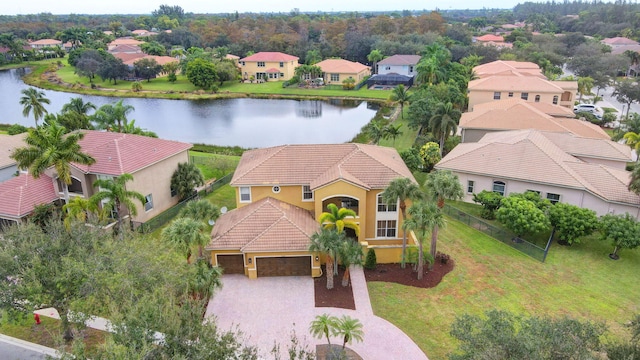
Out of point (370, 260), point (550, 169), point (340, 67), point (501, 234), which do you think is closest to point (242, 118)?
point (340, 67)

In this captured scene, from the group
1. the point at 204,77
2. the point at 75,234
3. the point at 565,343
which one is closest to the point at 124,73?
the point at 204,77

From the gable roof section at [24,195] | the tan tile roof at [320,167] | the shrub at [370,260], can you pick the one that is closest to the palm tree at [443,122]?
the tan tile roof at [320,167]

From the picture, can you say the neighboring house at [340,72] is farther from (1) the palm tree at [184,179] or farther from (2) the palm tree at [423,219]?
(2) the palm tree at [423,219]

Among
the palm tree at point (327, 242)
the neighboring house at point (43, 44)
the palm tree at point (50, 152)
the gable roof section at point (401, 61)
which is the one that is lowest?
the palm tree at point (327, 242)

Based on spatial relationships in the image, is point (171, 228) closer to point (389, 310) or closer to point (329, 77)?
point (389, 310)

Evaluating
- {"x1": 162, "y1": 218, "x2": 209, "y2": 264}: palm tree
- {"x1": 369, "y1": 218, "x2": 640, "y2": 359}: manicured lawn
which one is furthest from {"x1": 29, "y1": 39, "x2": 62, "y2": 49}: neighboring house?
{"x1": 369, "y1": 218, "x2": 640, "y2": 359}: manicured lawn

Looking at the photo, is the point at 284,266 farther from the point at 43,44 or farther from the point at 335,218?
the point at 43,44
